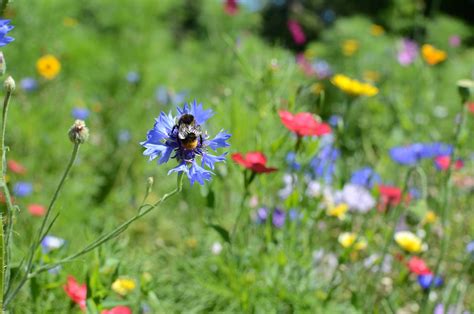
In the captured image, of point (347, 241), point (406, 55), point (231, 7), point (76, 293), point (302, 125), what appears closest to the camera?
point (76, 293)

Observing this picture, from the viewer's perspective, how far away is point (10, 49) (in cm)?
273

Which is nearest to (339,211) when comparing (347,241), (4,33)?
(347,241)

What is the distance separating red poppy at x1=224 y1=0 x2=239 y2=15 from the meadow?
0.56ft

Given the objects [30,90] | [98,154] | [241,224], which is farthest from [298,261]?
[30,90]

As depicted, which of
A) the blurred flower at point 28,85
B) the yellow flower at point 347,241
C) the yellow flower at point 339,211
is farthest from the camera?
the blurred flower at point 28,85

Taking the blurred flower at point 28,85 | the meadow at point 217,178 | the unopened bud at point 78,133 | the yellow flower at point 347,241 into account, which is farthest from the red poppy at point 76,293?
the blurred flower at point 28,85

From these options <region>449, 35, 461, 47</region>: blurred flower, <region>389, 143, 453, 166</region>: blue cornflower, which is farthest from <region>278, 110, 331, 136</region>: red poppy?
<region>449, 35, 461, 47</region>: blurred flower

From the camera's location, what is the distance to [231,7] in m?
4.02

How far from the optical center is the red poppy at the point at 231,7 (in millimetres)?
3996

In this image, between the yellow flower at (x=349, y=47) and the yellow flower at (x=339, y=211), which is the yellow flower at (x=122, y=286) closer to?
the yellow flower at (x=339, y=211)

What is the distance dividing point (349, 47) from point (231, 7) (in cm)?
77

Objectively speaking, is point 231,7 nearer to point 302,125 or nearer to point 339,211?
point 339,211

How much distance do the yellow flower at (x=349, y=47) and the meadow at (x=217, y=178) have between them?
1.0 inches

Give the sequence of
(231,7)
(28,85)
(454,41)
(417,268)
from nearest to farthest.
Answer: (417,268)
(28,85)
(231,7)
(454,41)
